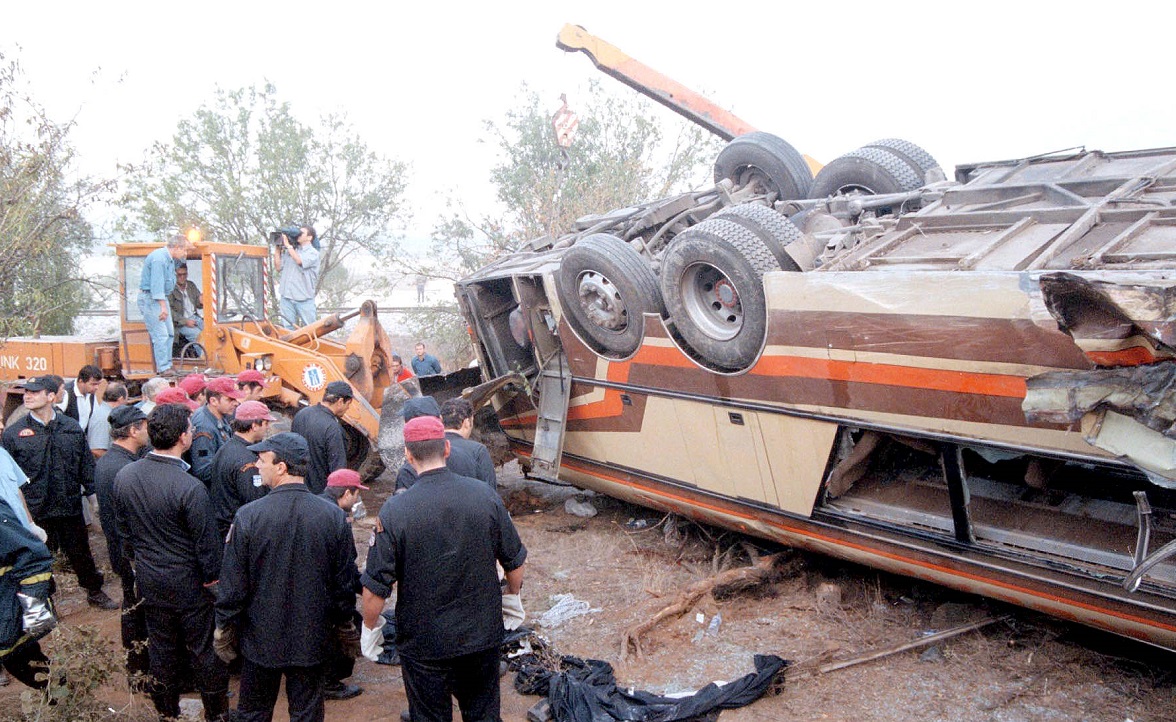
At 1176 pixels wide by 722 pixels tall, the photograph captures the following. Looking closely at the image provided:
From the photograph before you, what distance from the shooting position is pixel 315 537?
3.56 meters

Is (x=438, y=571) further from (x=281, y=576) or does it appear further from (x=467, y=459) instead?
(x=467, y=459)

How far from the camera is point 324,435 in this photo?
548cm

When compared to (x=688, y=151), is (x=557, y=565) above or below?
below

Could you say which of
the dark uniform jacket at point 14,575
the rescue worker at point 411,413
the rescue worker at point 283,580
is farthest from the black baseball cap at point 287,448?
the dark uniform jacket at point 14,575

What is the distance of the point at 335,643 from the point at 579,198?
11.8m

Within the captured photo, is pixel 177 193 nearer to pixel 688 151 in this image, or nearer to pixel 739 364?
pixel 688 151

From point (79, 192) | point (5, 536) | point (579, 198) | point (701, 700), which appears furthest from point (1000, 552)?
point (579, 198)

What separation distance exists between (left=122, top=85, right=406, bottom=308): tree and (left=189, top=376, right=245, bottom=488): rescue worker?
12427 millimetres

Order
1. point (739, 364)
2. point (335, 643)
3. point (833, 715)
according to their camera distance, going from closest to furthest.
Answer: point (335, 643), point (833, 715), point (739, 364)

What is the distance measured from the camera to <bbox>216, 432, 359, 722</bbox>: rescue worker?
3529 millimetres

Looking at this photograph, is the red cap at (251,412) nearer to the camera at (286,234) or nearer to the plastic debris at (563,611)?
the plastic debris at (563,611)

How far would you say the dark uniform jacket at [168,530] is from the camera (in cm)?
400

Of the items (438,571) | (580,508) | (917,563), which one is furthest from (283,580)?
(580,508)

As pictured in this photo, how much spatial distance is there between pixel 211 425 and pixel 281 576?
6.49 feet
